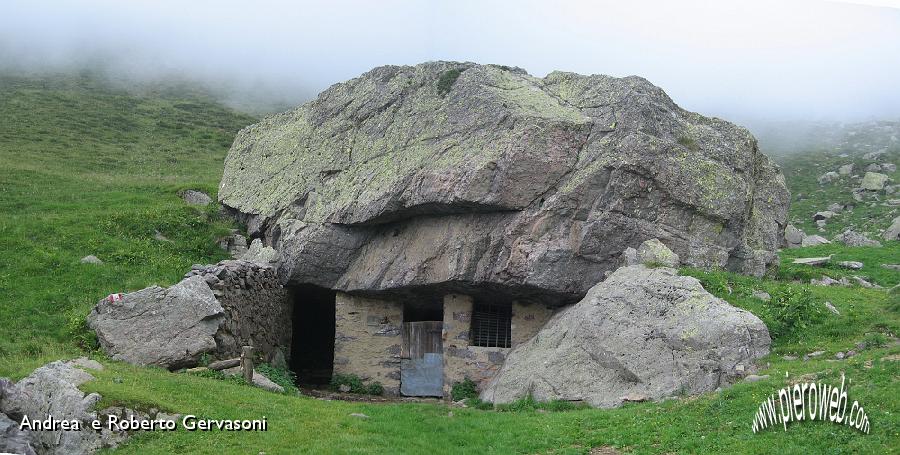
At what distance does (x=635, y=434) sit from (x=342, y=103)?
63.7 ft

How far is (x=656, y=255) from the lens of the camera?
21875mm

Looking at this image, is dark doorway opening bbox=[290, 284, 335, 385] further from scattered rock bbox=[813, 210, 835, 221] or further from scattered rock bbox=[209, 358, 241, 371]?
scattered rock bbox=[813, 210, 835, 221]

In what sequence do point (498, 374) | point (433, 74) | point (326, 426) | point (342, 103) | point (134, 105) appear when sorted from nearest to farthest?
point (326, 426)
point (498, 374)
point (433, 74)
point (342, 103)
point (134, 105)

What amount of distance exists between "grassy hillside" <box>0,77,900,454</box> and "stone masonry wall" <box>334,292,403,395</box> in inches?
219

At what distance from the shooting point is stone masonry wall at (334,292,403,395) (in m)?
26.0

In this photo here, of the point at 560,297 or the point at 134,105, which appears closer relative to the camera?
the point at 560,297

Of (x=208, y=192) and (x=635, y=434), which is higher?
(x=208, y=192)

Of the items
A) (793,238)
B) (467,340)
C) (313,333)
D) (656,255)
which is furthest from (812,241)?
(313,333)

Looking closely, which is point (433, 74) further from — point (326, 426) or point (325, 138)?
point (326, 426)

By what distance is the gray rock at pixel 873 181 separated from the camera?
53719 millimetres

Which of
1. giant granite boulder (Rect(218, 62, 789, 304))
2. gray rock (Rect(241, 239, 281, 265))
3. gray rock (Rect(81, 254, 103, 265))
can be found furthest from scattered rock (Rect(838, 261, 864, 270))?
gray rock (Rect(81, 254, 103, 265))

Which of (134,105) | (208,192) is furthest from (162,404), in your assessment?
(134,105)

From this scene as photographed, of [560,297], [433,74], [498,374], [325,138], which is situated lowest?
[498,374]

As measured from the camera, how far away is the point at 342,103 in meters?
30.0
